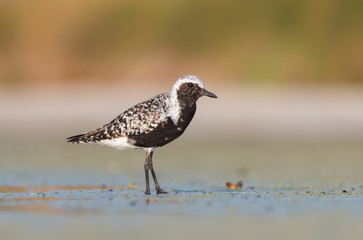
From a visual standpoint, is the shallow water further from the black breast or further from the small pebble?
the black breast

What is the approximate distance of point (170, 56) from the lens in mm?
29391

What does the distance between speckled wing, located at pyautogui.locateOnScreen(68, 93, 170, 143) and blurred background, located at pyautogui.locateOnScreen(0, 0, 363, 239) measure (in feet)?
2.71

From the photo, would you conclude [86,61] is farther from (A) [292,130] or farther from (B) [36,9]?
(A) [292,130]

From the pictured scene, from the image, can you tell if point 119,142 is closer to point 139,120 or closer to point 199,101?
point 139,120

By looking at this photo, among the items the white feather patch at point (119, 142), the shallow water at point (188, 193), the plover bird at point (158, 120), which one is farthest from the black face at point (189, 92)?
the shallow water at point (188, 193)

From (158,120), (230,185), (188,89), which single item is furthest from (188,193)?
(188,89)

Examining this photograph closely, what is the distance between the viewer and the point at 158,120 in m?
9.92

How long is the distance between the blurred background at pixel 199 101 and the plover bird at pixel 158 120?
0.71 meters

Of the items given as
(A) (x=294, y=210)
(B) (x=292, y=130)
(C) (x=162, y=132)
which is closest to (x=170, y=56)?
(B) (x=292, y=130)

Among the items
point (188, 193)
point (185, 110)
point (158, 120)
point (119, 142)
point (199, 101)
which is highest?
point (199, 101)

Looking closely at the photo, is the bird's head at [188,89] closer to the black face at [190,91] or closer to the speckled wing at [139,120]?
the black face at [190,91]

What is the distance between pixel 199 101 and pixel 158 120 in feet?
50.9

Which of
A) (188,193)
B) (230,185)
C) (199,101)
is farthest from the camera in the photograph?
(199,101)

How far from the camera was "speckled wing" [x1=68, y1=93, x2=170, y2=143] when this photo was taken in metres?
9.95
